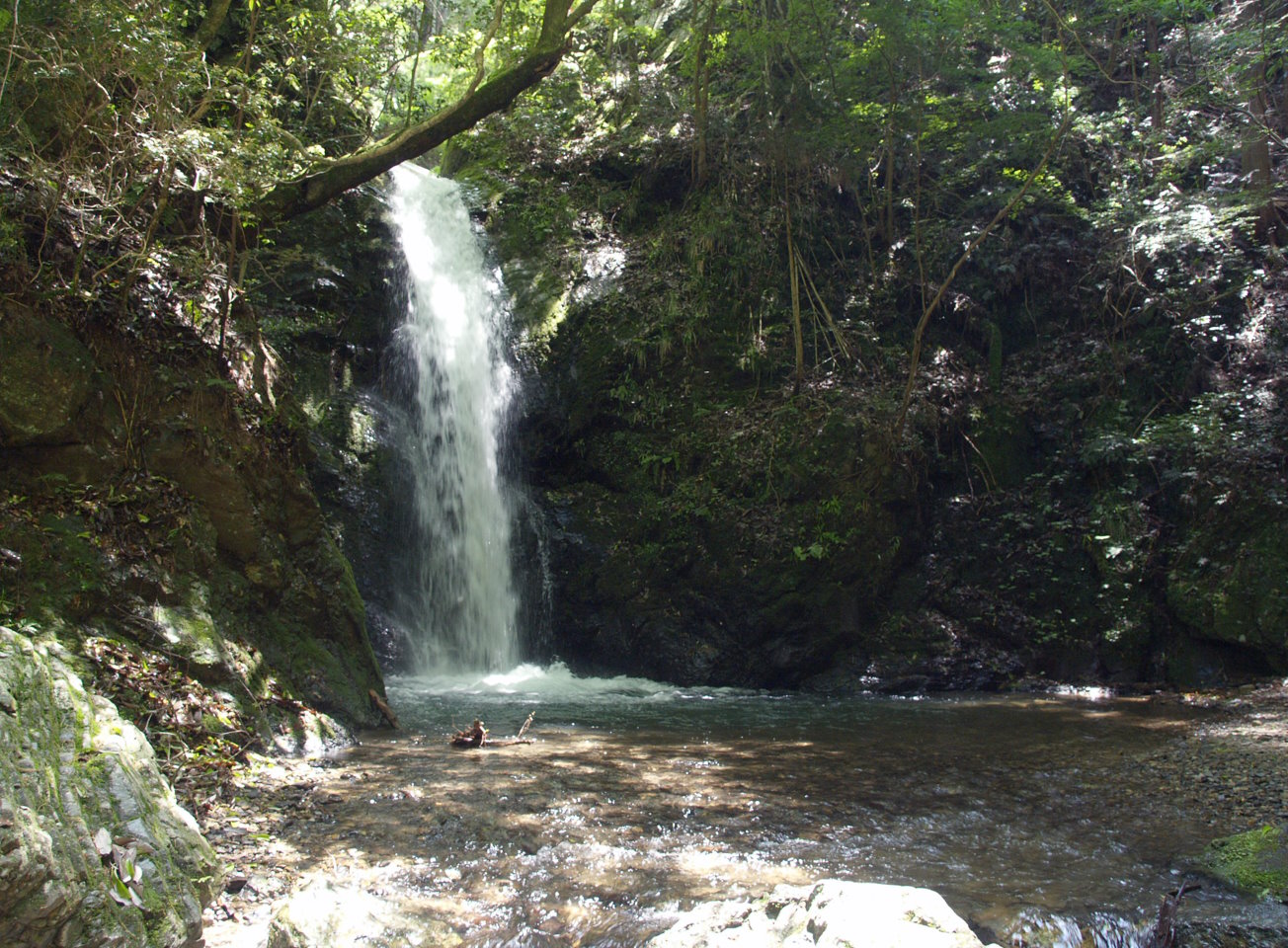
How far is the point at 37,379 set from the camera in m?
4.90

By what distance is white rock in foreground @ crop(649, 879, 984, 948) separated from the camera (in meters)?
2.41

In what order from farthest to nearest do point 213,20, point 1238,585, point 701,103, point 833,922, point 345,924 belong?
point 701,103, point 1238,585, point 213,20, point 345,924, point 833,922

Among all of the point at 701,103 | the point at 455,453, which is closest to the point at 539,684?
the point at 455,453

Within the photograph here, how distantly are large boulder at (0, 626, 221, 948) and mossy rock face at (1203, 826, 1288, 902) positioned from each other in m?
4.01

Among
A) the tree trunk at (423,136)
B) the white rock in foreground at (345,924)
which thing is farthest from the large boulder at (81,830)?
the tree trunk at (423,136)

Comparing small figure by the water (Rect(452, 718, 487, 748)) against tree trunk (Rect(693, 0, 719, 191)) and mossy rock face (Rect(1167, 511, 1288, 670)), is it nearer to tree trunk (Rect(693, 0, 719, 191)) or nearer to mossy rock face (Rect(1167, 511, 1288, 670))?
mossy rock face (Rect(1167, 511, 1288, 670))

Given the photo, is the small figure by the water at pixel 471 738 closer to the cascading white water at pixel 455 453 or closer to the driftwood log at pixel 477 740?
the driftwood log at pixel 477 740

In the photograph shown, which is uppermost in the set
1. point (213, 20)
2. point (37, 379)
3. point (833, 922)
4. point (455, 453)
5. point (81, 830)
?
point (213, 20)

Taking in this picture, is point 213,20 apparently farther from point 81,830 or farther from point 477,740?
point 81,830

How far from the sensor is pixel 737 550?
10.1m

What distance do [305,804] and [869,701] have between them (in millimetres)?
6096

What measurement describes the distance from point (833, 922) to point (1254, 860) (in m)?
2.42

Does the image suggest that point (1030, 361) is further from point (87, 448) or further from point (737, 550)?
point (87, 448)

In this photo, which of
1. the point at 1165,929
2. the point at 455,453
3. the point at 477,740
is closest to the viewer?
the point at 1165,929
